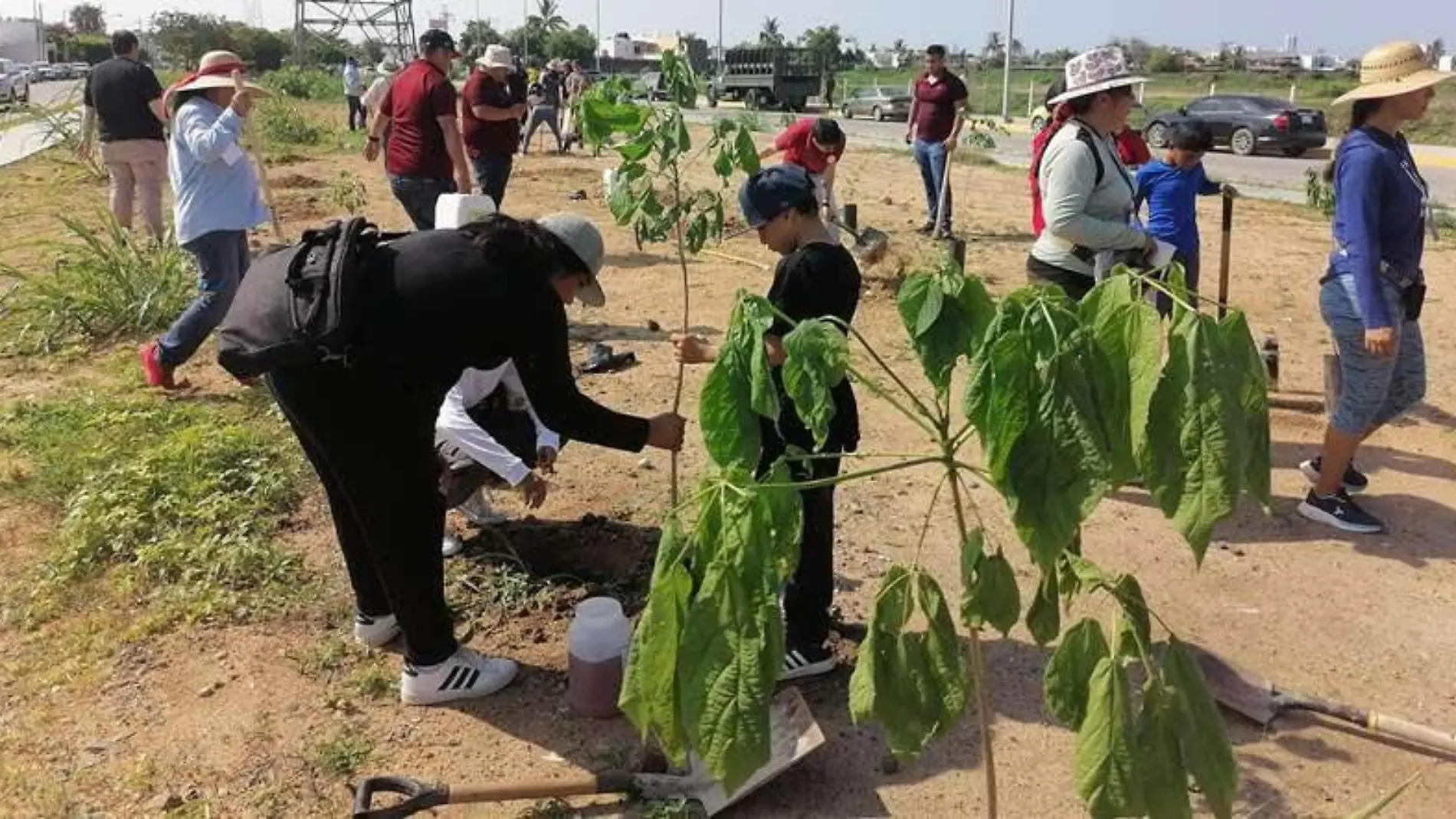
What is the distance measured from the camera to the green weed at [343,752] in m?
2.86

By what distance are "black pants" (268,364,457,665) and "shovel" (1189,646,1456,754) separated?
6.73ft

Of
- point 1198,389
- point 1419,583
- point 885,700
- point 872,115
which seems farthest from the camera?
point 872,115

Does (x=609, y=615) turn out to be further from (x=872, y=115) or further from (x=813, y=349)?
(x=872, y=115)

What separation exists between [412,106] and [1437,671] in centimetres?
529

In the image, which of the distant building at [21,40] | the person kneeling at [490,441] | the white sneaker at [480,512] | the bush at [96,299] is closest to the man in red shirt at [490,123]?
the bush at [96,299]

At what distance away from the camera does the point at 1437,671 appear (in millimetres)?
3285

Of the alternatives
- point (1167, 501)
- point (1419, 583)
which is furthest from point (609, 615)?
point (1419, 583)

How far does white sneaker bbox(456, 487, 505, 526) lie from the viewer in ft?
13.3

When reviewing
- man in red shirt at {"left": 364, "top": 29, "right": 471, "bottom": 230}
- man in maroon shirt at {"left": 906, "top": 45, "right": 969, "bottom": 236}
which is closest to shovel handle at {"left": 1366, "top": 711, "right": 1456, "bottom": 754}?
man in red shirt at {"left": 364, "top": 29, "right": 471, "bottom": 230}

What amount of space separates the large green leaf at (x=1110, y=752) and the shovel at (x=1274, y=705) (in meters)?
1.80

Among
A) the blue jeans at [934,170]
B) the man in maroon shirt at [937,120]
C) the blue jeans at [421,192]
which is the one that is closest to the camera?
the blue jeans at [421,192]

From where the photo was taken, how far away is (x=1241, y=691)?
9.93 feet

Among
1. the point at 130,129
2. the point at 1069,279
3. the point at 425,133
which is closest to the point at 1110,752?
the point at 1069,279

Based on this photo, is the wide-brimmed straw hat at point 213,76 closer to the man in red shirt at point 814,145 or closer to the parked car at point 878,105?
the man in red shirt at point 814,145
